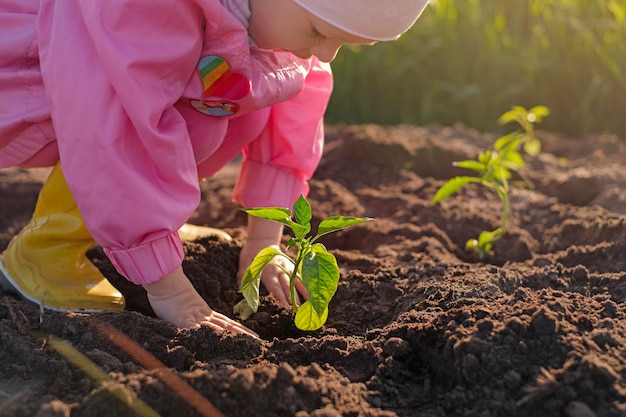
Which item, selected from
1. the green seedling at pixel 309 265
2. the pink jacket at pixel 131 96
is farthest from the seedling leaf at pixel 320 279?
the pink jacket at pixel 131 96

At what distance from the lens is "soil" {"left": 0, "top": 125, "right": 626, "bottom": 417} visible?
1.60 meters

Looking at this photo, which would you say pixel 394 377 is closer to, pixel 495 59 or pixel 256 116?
pixel 256 116

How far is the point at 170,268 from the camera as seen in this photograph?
204 cm

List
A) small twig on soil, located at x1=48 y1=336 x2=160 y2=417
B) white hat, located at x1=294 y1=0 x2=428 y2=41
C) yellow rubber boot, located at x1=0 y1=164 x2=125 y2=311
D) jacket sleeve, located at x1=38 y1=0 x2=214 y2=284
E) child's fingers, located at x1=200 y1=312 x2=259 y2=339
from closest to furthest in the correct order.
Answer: small twig on soil, located at x1=48 y1=336 x2=160 y2=417 < white hat, located at x1=294 y1=0 x2=428 y2=41 < jacket sleeve, located at x1=38 y1=0 x2=214 y2=284 < child's fingers, located at x1=200 y1=312 x2=259 y2=339 < yellow rubber boot, located at x1=0 y1=164 x2=125 y2=311

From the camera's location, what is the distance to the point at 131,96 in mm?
1932

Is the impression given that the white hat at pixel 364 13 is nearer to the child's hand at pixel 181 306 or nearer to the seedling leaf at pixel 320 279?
the seedling leaf at pixel 320 279

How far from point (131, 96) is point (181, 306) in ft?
1.69

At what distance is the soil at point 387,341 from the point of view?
1604 mm

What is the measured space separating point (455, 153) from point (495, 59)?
1328 millimetres

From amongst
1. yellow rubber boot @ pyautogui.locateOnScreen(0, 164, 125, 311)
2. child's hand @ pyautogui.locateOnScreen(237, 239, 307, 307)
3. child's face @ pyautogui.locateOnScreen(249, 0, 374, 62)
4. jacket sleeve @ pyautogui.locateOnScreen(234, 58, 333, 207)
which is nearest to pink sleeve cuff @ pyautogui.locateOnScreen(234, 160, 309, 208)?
jacket sleeve @ pyautogui.locateOnScreen(234, 58, 333, 207)

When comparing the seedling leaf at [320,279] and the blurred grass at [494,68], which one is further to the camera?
the blurred grass at [494,68]

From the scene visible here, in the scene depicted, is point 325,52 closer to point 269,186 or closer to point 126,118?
point 126,118

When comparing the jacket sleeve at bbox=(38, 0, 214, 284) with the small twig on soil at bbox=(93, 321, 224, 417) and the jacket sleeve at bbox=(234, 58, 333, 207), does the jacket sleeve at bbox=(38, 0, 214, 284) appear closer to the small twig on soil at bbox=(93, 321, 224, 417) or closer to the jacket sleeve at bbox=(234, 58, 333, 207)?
the small twig on soil at bbox=(93, 321, 224, 417)

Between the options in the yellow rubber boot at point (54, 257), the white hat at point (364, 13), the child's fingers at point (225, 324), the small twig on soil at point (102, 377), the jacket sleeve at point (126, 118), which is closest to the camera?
the small twig on soil at point (102, 377)
